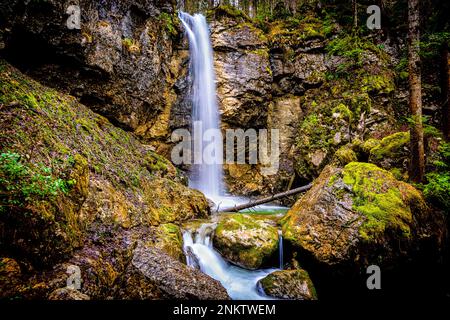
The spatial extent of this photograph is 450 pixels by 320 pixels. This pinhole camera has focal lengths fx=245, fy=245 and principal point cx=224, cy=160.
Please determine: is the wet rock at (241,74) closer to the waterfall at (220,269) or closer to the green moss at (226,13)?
the green moss at (226,13)

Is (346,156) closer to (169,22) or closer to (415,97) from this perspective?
(415,97)

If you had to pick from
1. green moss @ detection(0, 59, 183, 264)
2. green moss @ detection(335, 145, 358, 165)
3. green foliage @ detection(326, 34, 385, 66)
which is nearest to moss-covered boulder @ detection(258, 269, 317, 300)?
green moss @ detection(0, 59, 183, 264)

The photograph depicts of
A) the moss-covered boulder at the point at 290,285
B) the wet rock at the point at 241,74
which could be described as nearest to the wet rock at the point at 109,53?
the wet rock at the point at 241,74

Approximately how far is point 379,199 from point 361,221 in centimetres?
89

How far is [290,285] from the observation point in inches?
201

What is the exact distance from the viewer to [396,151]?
825 centimetres

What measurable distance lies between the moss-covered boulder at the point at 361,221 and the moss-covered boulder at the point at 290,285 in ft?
1.96

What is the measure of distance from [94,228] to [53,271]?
4.65ft

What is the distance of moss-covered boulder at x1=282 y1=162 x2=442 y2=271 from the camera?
5.41 meters

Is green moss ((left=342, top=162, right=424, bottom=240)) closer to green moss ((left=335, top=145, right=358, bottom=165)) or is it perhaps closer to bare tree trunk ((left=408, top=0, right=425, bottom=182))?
bare tree trunk ((left=408, top=0, right=425, bottom=182))

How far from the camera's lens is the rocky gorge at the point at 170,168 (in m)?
3.52

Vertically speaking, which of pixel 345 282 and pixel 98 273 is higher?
pixel 98 273
